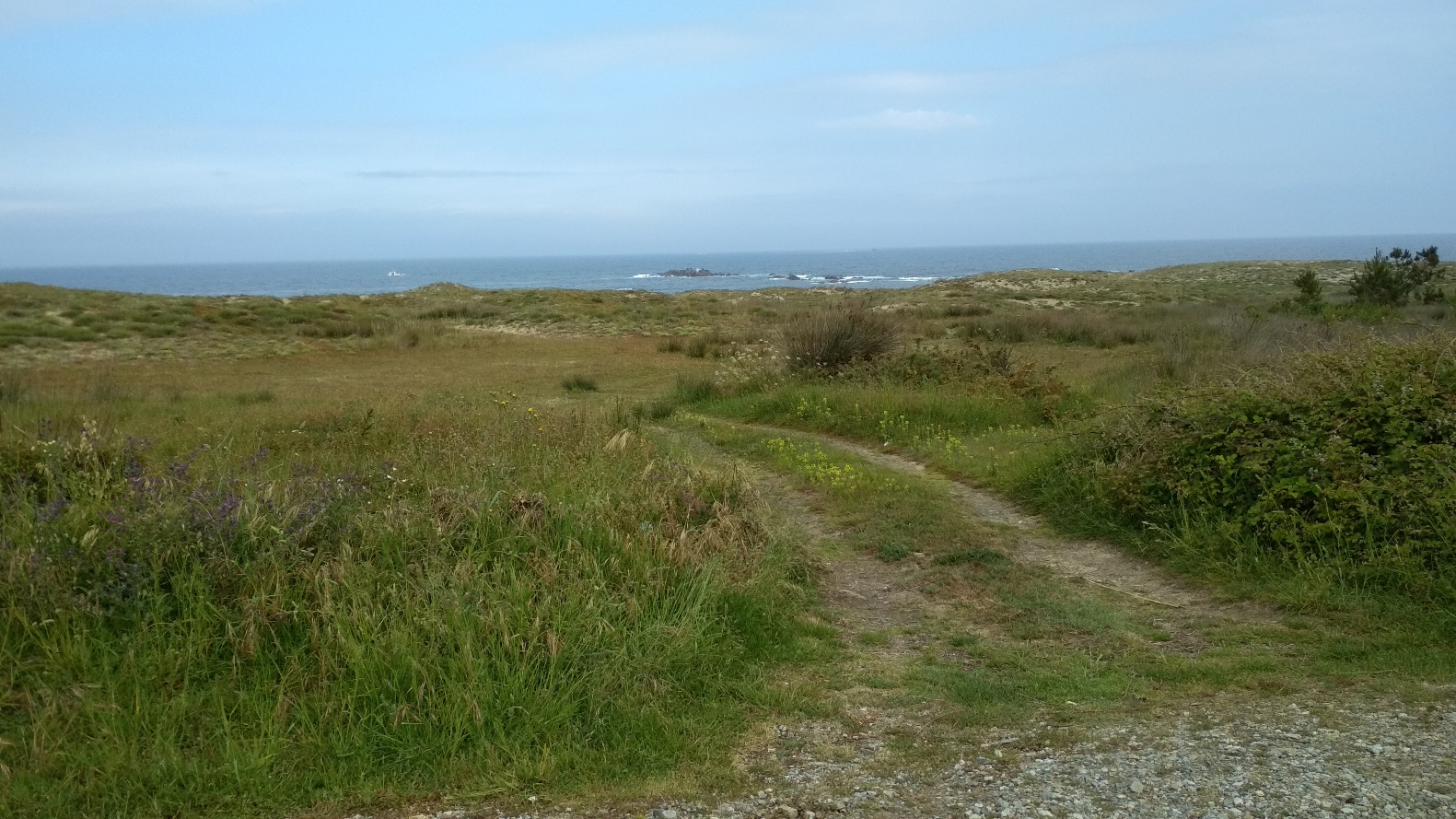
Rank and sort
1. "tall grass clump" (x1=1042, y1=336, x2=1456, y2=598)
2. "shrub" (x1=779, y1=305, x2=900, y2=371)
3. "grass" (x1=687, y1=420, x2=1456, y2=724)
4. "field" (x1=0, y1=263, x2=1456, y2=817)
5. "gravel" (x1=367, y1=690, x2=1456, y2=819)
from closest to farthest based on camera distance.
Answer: "gravel" (x1=367, y1=690, x2=1456, y2=819) < "field" (x1=0, y1=263, x2=1456, y2=817) < "grass" (x1=687, y1=420, x2=1456, y2=724) < "tall grass clump" (x1=1042, y1=336, x2=1456, y2=598) < "shrub" (x1=779, y1=305, x2=900, y2=371)

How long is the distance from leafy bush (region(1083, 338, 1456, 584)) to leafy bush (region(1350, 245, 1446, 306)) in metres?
18.4

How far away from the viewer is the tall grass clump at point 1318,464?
19.6ft

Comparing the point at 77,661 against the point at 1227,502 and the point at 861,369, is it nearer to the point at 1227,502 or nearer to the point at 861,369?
the point at 1227,502

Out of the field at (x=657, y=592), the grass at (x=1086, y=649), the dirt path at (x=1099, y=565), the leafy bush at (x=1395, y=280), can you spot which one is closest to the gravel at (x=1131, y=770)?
the field at (x=657, y=592)

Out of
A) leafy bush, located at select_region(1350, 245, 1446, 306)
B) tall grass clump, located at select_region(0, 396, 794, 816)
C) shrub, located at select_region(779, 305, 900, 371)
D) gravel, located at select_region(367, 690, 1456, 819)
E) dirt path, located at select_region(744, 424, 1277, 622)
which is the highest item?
leafy bush, located at select_region(1350, 245, 1446, 306)

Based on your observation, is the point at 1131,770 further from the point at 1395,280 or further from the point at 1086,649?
the point at 1395,280

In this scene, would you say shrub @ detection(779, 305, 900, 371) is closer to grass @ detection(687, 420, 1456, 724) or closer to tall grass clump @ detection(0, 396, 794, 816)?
grass @ detection(687, 420, 1456, 724)

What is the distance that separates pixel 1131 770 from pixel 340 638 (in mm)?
3152

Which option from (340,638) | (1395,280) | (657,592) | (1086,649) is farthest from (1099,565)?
(1395,280)

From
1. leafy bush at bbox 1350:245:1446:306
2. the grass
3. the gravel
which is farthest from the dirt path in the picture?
leafy bush at bbox 1350:245:1446:306

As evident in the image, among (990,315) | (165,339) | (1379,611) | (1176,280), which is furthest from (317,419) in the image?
(1176,280)

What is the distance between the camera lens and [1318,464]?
6.63 m

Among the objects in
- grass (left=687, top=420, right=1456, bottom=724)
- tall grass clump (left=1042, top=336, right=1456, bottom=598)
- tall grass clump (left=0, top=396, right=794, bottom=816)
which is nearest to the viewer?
tall grass clump (left=0, top=396, right=794, bottom=816)

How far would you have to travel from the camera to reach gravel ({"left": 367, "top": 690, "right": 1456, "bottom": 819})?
138 inches
